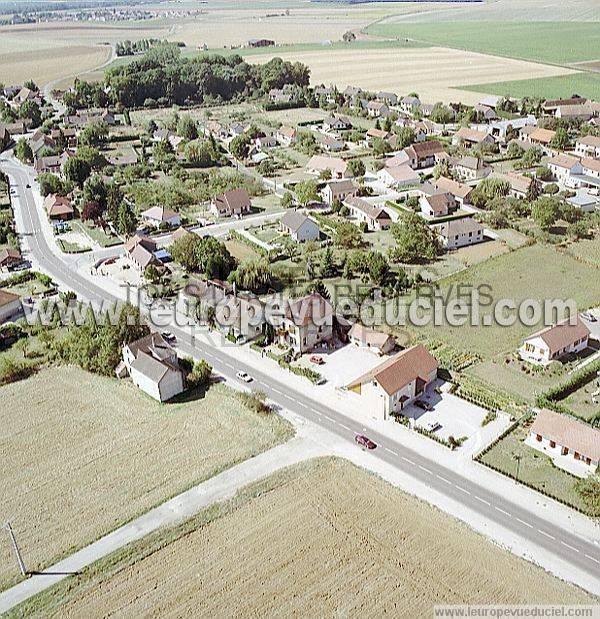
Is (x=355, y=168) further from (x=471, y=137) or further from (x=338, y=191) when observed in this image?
(x=471, y=137)

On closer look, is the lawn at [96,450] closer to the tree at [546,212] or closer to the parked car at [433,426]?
the parked car at [433,426]

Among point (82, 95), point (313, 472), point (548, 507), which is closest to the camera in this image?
point (548, 507)

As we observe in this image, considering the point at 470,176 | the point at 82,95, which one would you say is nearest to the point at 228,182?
the point at 470,176

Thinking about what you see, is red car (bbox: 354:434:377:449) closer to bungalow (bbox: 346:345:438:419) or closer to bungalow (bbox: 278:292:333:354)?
bungalow (bbox: 346:345:438:419)

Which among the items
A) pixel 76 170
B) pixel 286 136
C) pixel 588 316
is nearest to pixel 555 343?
pixel 588 316

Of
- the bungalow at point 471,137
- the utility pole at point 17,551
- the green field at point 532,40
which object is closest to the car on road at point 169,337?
the utility pole at point 17,551

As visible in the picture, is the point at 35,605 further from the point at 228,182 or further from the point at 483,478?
the point at 228,182
